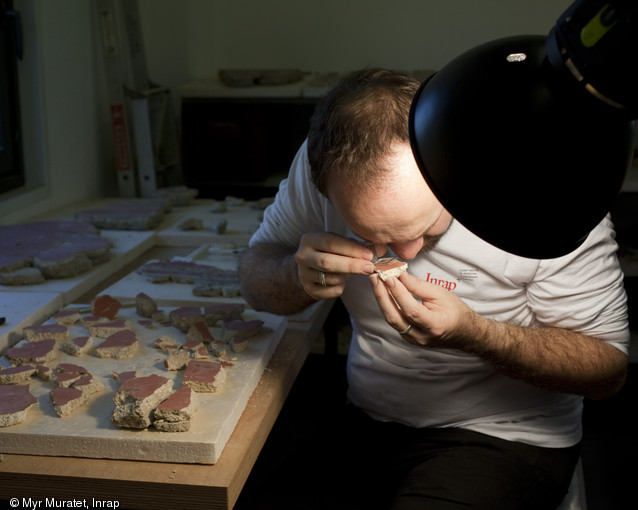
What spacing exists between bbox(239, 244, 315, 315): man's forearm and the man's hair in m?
0.39

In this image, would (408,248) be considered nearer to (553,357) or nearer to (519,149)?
(553,357)

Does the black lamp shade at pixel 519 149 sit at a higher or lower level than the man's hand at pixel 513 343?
higher

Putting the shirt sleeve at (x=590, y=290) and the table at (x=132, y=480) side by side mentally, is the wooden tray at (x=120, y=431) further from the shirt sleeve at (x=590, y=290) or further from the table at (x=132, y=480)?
the shirt sleeve at (x=590, y=290)

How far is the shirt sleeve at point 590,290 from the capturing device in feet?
4.81

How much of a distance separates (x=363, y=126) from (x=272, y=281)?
1.88ft

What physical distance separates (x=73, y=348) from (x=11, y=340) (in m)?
0.20

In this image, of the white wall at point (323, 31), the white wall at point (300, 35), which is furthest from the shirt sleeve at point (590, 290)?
the white wall at point (323, 31)

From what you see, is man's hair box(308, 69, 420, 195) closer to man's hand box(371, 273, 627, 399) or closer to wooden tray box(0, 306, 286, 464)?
man's hand box(371, 273, 627, 399)

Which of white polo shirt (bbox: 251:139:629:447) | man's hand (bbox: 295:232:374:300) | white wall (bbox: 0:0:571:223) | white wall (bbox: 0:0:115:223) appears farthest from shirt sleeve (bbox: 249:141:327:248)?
white wall (bbox: 0:0:571:223)

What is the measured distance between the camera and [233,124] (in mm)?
3516

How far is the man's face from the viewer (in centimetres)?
121

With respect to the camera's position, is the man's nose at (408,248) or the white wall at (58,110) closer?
the man's nose at (408,248)

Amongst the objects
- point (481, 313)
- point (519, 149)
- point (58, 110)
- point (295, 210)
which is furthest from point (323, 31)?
point (519, 149)

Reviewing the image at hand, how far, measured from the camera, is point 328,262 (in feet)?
4.59
